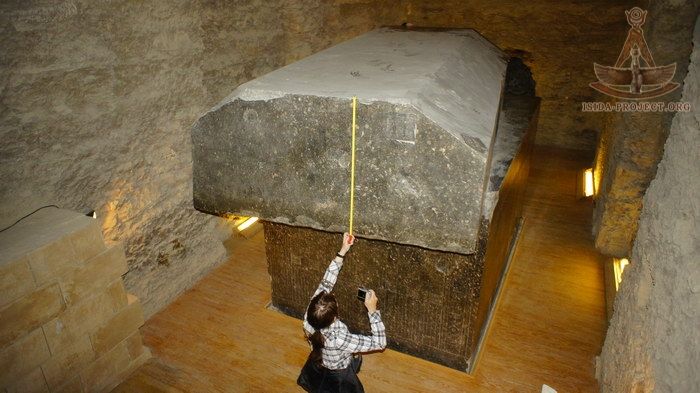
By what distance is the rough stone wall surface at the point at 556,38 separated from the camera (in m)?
5.48

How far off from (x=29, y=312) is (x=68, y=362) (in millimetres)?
449

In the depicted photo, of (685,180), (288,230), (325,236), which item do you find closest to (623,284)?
(685,180)

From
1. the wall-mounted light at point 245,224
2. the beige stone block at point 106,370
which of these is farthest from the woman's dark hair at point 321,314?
the wall-mounted light at point 245,224

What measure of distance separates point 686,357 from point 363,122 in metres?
1.51

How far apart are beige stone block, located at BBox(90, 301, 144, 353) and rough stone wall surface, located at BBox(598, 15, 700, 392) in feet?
9.69

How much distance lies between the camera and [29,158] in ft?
8.21

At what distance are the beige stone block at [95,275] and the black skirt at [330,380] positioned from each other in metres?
1.36

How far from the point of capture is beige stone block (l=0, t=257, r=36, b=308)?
2109 millimetres

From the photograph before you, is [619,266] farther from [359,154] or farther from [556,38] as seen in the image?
[556,38]

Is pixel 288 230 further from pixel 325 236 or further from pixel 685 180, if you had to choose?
pixel 685 180

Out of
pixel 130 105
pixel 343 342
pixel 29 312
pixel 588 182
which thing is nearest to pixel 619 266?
pixel 588 182

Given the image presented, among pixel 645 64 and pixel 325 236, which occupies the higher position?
pixel 645 64

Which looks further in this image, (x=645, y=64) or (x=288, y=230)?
(x=645, y=64)

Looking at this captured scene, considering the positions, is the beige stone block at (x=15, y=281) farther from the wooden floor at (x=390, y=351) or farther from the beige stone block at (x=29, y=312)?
the wooden floor at (x=390, y=351)
